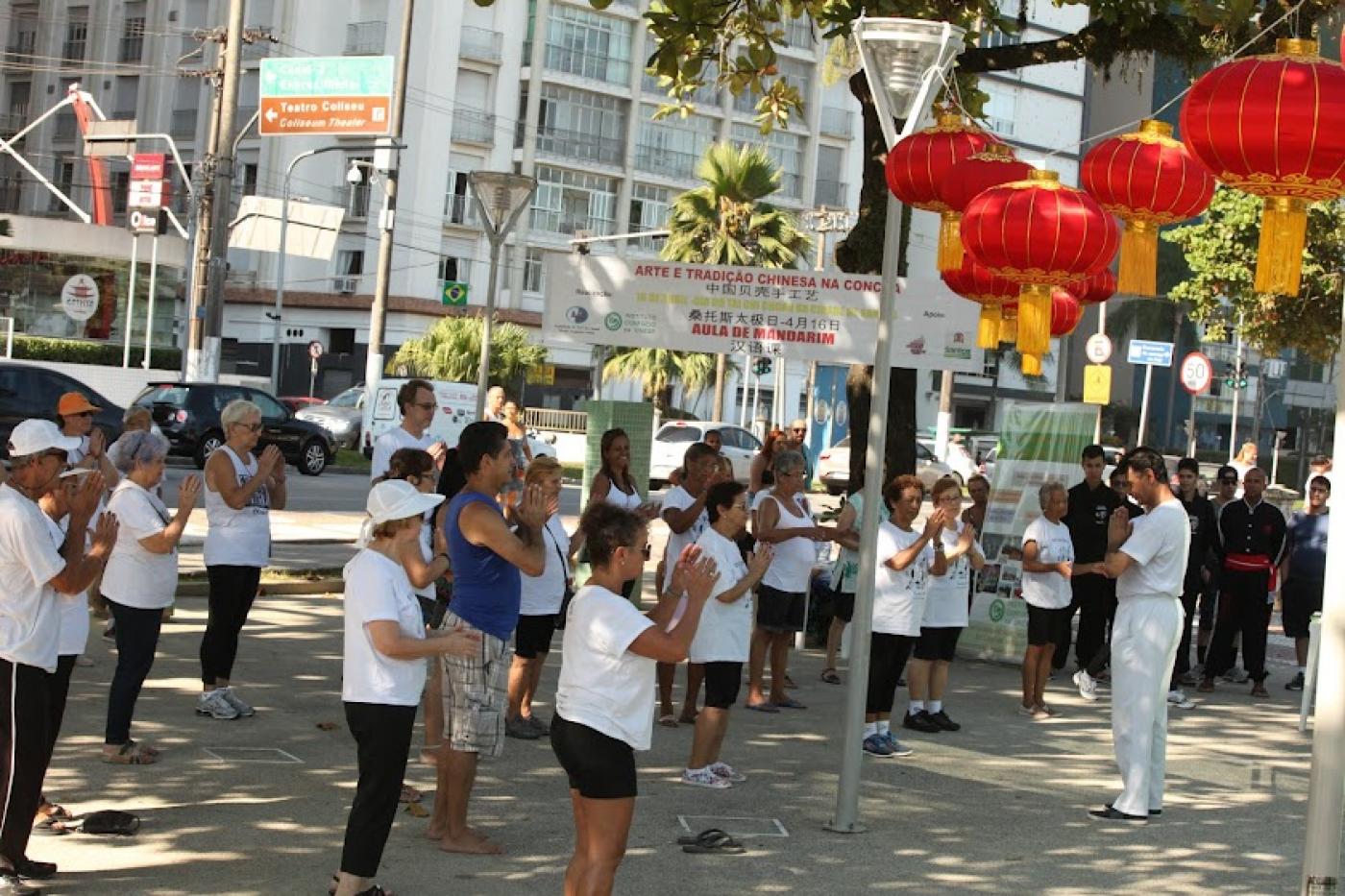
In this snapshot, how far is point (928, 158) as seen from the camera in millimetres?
8969

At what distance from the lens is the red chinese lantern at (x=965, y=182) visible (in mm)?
8812

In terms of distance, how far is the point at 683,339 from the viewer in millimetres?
12195

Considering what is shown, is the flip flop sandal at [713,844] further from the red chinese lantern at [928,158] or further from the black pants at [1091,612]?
the black pants at [1091,612]

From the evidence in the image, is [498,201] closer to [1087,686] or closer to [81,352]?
[1087,686]

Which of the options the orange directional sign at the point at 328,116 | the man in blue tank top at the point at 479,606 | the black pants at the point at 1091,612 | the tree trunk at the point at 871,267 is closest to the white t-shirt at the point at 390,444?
the man in blue tank top at the point at 479,606

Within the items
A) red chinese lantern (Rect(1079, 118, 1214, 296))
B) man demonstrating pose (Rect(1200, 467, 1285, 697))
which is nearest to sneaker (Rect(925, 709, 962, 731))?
man demonstrating pose (Rect(1200, 467, 1285, 697))

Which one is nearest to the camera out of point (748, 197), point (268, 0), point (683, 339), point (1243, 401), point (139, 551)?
point (139, 551)

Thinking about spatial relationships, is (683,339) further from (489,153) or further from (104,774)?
(489,153)

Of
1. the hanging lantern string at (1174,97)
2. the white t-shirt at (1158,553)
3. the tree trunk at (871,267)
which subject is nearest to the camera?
the hanging lantern string at (1174,97)

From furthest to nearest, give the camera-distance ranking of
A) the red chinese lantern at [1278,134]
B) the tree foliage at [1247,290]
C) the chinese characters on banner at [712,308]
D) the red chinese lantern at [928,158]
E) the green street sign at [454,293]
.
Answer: the tree foliage at [1247,290] → the green street sign at [454,293] → the chinese characters on banner at [712,308] → the red chinese lantern at [928,158] → the red chinese lantern at [1278,134]

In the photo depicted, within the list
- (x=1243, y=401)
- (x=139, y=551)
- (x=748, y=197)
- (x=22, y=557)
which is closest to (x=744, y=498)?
(x=139, y=551)

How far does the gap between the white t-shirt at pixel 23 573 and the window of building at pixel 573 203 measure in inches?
2083

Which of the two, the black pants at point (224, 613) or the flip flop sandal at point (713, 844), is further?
the black pants at point (224, 613)

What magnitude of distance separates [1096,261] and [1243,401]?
252ft
